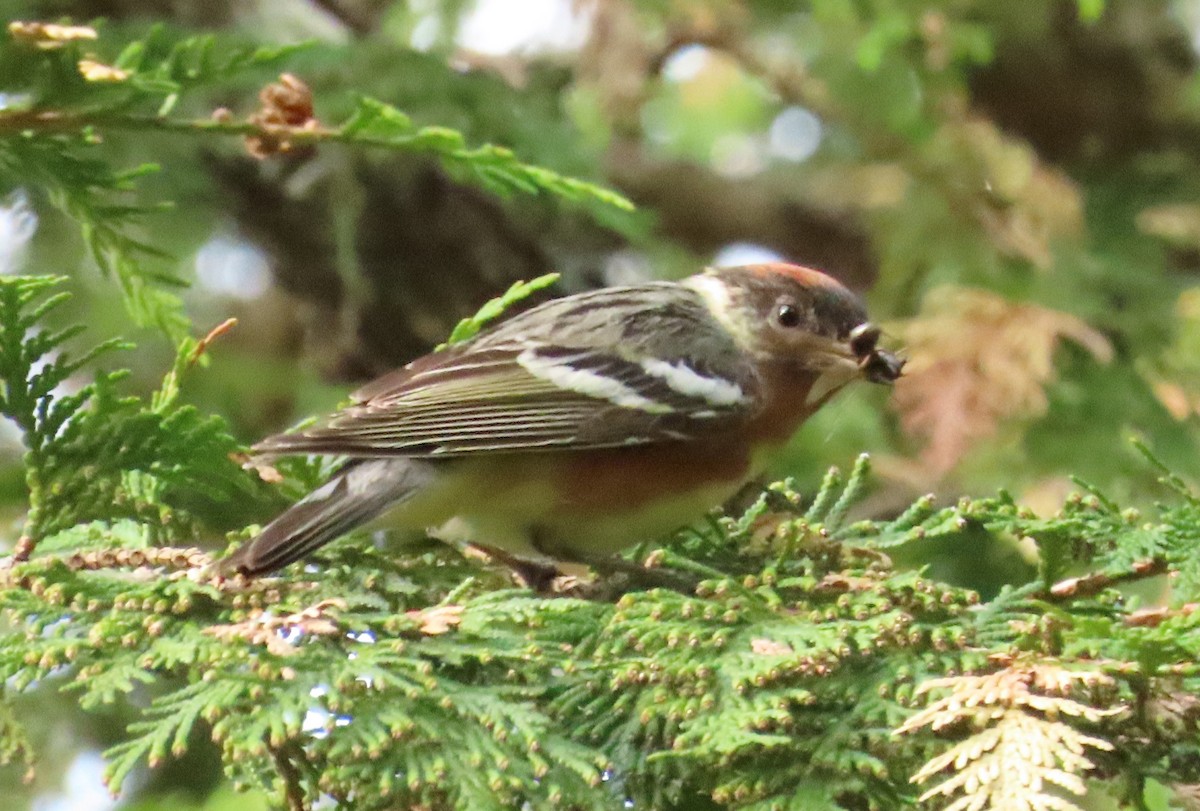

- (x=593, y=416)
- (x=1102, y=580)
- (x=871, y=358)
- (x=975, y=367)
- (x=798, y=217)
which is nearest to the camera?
(x=1102, y=580)

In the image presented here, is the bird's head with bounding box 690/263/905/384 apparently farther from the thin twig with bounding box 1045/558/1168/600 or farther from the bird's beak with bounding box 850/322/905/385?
the thin twig with bounding box 1045/558/1168/600

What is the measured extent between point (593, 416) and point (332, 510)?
697 millimetres

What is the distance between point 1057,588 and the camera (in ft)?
7.07

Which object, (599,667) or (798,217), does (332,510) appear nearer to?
(599,667)

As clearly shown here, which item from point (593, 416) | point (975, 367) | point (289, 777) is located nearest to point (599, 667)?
point (289, 777)

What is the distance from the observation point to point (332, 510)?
2.29 meters

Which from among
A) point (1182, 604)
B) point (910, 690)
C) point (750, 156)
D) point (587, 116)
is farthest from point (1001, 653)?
point (750, 156)

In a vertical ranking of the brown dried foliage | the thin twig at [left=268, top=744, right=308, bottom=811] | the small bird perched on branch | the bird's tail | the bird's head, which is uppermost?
the brown dried foliage

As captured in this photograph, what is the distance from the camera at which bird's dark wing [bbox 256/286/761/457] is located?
266 centimetres

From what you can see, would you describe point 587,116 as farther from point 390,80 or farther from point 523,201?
point 390,80

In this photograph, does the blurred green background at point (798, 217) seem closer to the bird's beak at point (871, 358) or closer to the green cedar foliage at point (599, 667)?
the bird's beak at point (871, 358)

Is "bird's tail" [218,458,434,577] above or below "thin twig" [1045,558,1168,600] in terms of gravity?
below

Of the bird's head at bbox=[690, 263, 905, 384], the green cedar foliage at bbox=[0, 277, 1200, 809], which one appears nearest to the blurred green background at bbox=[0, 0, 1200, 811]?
the bird's head at bbox=[690, 263, 905, 384]

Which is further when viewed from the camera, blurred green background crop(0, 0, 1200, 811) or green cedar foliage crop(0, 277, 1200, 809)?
blurred green background crop(0, 0, 1200, 811)
